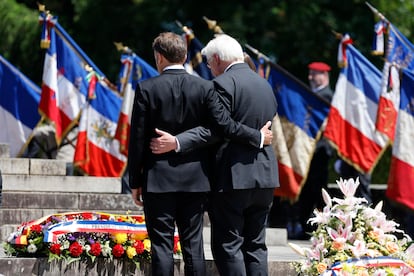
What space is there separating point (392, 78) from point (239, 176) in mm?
5109

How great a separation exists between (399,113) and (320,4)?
11943 millimetres

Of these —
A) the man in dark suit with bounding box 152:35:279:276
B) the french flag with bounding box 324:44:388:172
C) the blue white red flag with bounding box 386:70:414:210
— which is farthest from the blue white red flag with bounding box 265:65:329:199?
the man in dark suit with bounding box 152:35:279:276

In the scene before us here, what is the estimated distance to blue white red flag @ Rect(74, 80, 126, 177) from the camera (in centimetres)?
1406

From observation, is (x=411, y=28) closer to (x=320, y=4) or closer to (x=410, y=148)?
(x=320, y=4)

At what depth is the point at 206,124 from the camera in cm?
732

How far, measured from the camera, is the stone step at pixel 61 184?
12031mm

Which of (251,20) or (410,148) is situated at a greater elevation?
(251,20)

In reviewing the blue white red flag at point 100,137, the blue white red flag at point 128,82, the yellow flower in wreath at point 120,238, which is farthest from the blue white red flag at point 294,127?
the yellow flower in wreath at point 120,238

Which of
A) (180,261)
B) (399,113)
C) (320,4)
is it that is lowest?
(180,261)

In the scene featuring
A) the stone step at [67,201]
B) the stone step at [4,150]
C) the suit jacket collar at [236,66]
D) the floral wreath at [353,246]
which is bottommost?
the stone step at [67,201]

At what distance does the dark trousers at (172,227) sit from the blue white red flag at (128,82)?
6781 mm

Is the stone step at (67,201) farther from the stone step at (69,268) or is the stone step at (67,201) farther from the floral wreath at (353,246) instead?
the floral wreath at (353,246)

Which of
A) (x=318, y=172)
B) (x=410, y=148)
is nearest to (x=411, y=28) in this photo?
(x=318, y=172)

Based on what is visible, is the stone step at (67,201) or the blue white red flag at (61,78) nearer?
the stone step at (67,201)
